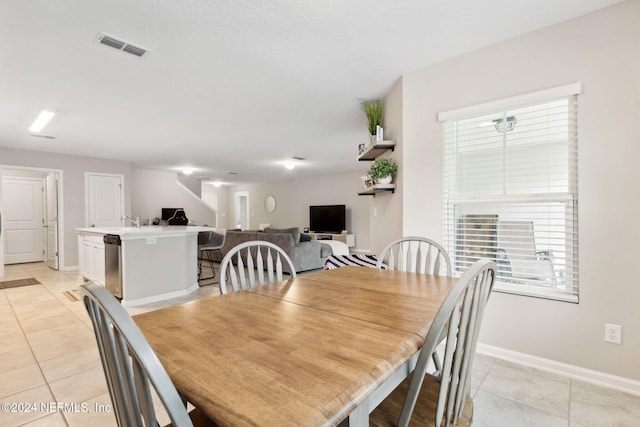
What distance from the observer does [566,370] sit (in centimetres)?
206

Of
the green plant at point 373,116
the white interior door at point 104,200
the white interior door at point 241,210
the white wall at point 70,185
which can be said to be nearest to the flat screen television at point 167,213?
the white interior door at point 104,200

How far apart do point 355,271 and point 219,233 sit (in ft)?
13.4

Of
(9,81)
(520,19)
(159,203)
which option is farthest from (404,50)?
(159,203)

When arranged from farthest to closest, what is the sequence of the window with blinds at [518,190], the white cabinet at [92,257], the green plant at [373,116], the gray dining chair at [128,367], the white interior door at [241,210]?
the white interior door at [241,210]
the white cabinet at [92,257]
the green plant at [373,116]
the window with blinds at [518,190]
the gray dining chair at [128,367]

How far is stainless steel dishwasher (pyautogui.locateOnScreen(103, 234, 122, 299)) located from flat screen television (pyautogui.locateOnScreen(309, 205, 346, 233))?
19.4 feet

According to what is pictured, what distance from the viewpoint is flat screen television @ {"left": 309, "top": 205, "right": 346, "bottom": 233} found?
888 cm

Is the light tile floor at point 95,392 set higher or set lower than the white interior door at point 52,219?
lower

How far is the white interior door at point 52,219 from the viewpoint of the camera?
6148mm

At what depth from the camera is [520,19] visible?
81.2 inches

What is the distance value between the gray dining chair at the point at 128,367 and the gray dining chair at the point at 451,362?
1.94ft

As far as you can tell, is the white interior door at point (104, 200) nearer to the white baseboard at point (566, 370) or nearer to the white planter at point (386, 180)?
the white planter at point (386, 180)

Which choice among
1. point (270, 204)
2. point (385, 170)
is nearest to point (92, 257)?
point (385, 170)

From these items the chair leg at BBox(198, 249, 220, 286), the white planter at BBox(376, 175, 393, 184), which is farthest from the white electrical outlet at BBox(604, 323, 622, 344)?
the chair leg at BBox(198, 249, 220, 286)

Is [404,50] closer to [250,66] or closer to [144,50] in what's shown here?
[250,66]
